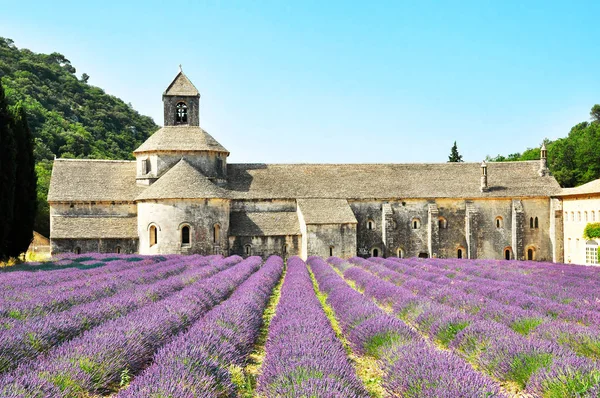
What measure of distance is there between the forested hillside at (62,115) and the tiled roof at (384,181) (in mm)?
22998

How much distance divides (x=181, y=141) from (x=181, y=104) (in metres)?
3.91

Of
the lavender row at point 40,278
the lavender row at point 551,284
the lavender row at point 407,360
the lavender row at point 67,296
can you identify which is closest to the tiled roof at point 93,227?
the lavender row at point 40,278

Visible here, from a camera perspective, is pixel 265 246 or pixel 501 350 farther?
pixel 265 246

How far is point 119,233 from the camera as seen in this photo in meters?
34.6

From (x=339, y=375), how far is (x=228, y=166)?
114ft

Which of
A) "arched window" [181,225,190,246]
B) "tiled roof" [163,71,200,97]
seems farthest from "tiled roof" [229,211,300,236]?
"tiled roof" [163,71,200,97]

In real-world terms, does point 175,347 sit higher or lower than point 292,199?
lower

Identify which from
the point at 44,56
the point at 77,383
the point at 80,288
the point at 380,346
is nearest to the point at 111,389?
the point at 77,383

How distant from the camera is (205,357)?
690 centimetres

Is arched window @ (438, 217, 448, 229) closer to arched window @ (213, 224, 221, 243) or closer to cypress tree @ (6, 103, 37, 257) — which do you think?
arched window @ (213, 224, 221, 243)

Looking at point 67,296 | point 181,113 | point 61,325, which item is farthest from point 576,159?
point 61,325

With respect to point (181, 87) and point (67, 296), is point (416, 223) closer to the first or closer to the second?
point (181, 87)

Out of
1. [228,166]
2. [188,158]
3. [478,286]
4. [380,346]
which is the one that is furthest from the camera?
[228,166]

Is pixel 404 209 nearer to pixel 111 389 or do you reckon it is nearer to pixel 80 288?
pixel 80 288
